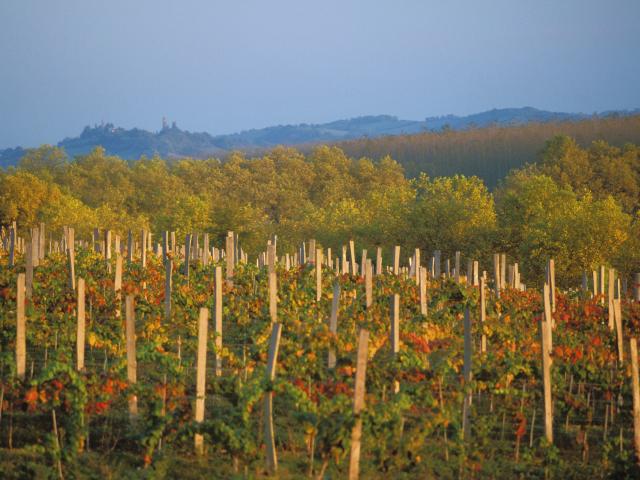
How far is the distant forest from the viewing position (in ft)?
342

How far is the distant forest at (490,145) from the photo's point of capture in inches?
4107

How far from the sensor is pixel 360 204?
6322 centimetres

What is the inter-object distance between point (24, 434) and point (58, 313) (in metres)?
5.74

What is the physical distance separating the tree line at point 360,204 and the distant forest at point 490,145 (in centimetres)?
2720

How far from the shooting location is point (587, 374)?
49.4 feet

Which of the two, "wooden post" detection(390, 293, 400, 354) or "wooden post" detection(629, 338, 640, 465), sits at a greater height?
"wooden post" detection(390, 293, 400, 354)

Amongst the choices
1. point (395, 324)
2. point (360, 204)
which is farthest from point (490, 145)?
point (395, 324)

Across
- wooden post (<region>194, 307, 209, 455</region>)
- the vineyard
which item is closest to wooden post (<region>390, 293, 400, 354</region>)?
the vineyard

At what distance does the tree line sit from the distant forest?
89.2ft

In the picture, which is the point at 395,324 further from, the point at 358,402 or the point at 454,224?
the point at 454,224

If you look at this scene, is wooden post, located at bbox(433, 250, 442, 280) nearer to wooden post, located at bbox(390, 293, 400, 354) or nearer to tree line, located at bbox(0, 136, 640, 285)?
wooden post, located at bbox(390, 293, 400, 354)

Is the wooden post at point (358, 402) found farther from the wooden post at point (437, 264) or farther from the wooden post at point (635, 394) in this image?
the wooden post at point (437, 264)

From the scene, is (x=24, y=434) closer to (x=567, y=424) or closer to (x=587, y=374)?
(x=567, y=424)

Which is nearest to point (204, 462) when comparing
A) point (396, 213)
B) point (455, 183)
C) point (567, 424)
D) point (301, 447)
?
point (301, 447)
